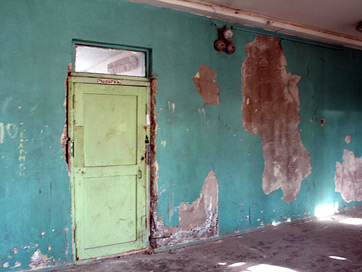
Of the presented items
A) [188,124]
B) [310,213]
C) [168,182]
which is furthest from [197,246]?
[310,213]

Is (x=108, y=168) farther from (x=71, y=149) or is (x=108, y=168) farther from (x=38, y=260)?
(x=38, y=260)

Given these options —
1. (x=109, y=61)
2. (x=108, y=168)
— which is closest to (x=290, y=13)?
(x=109, y=61)

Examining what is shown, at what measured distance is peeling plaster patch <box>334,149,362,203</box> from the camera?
16.9ft

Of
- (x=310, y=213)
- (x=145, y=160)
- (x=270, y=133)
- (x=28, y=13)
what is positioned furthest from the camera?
(x=310, y=213)

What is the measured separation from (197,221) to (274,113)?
198 centimetres

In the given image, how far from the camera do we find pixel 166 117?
11.6 feet

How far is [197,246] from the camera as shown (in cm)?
365

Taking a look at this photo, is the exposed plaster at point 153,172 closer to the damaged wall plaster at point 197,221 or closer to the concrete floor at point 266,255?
the damaged wall plaster at point 197,221

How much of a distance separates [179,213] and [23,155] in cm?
189

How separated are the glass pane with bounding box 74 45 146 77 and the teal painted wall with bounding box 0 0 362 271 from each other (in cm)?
14

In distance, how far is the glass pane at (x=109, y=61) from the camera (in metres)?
3.12

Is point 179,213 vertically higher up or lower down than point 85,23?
lower down

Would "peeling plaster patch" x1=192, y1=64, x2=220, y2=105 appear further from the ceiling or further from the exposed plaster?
the ceiling

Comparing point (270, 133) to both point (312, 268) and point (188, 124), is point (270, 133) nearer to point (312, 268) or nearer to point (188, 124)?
point (188, 124)
